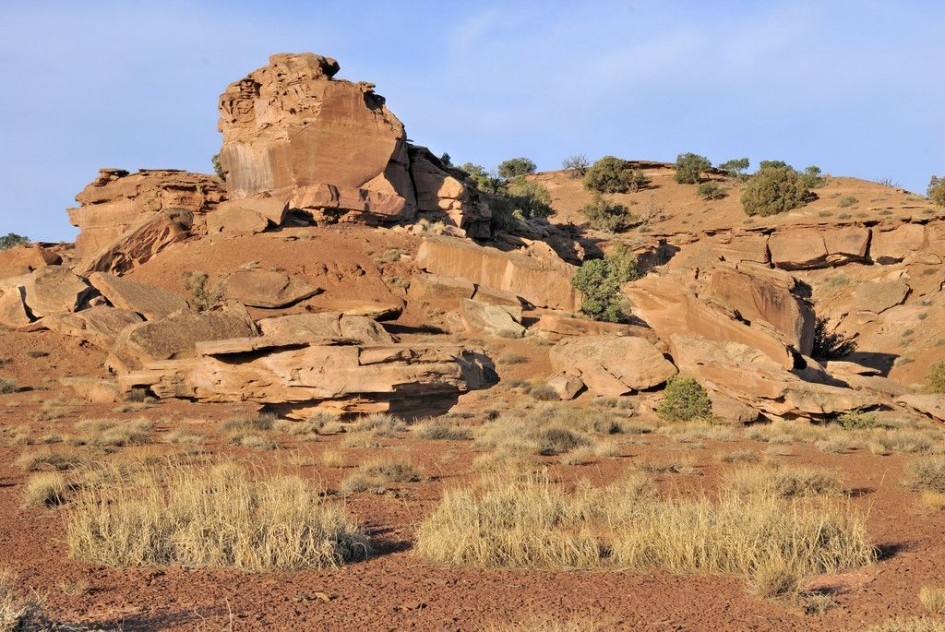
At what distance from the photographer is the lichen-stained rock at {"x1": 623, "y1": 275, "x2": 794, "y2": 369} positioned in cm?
2466

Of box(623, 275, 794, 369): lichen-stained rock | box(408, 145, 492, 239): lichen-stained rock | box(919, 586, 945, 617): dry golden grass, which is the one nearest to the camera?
box(919, 586, 945, 617): dry golden grass

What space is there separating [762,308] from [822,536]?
70.7ft

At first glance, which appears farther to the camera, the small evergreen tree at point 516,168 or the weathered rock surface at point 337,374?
the small evergreen tree at point 516,168

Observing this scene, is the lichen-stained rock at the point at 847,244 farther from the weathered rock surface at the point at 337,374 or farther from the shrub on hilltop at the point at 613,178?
the weathered rock surface at the point at 337,374

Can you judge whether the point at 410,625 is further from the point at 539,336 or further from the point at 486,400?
the point at 539,336

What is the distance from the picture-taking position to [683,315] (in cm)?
2684

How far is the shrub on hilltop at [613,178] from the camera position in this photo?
78.2 m

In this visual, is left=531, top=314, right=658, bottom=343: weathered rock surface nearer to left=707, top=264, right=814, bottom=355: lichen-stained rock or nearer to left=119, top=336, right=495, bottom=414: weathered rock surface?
left=707, top=264, right=814, bottom=355: lichen-stained rock

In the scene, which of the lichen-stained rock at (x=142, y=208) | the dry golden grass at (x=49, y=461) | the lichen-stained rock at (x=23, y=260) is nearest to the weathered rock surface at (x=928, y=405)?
the dry golden grass at (x=49, y=461)

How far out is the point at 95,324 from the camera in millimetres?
27594

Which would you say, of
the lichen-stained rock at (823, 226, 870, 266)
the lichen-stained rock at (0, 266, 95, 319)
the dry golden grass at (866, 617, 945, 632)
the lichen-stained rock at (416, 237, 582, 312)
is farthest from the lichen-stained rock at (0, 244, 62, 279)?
the lichen-stained rock at (823, 226, 870, 266)

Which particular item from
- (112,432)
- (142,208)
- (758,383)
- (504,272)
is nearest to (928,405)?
(758,383)

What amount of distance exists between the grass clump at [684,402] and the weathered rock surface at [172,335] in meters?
11.1

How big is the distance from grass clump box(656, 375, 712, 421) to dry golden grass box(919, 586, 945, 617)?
1553 cm
